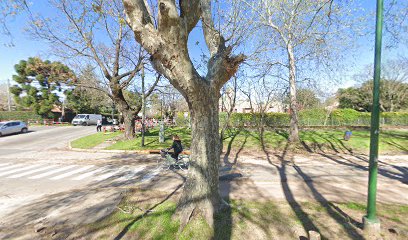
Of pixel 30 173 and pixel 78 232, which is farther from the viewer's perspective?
pixel 30 173

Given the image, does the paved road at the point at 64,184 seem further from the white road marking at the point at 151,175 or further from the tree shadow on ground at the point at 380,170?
the tree shadow on ground at the point at 380,170

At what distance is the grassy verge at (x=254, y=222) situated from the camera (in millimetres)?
4137

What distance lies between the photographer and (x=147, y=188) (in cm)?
687

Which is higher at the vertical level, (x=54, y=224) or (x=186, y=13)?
(x=186, y=13)

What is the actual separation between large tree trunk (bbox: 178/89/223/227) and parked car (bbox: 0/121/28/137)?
1065 inches

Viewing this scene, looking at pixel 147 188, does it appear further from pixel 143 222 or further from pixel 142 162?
pixel 142 162

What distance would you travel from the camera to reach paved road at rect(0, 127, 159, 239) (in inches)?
208

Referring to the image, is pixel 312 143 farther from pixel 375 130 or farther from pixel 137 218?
pixel 137 218

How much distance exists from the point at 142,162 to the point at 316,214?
322 inches

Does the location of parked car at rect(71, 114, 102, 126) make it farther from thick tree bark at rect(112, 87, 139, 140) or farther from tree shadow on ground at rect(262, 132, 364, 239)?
tree shadow on ground at rect(262, 132, 364, 239)

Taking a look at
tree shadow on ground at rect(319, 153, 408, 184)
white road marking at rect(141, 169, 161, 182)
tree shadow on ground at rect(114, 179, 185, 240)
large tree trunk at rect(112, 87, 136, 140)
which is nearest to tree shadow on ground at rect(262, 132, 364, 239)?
tree shadow on ground at rect(319, 153, 408, 184)

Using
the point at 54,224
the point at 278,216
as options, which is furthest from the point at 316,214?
the point at 54,224

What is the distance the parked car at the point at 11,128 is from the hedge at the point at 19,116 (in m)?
18.1

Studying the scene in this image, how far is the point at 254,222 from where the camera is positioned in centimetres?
457
